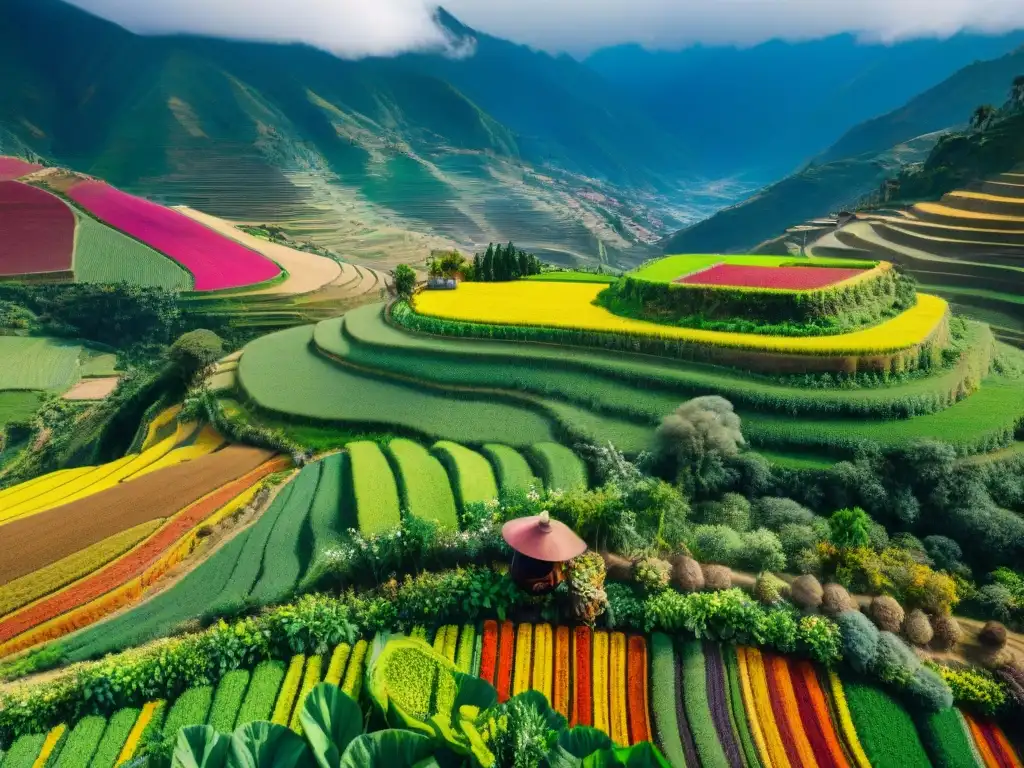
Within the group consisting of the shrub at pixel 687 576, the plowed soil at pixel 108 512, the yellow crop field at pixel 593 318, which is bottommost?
the plowed soil at pixel 108 512

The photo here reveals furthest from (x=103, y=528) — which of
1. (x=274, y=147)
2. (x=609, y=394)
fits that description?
(x=274, y=147)

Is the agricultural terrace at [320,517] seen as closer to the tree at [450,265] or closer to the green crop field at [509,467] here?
the green crop field at [509,467]

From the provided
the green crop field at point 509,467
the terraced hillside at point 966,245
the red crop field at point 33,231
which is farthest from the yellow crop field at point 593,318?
the red crop field at point 33,231

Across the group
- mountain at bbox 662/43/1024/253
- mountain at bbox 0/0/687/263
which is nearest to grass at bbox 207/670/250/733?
mountain at bbox 0/0/687/263

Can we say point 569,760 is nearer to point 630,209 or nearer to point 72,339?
point 72,339

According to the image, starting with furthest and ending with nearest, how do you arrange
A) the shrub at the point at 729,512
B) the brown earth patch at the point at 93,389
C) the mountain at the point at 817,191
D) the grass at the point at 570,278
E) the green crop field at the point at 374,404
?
1. the mountain at the point at 817,191
2. the grass at the point at 570,278
3. the brown earth patch at the point at 93,389
4. the green crop field at the point at 374,404
5. the shrub at the point at 729,512

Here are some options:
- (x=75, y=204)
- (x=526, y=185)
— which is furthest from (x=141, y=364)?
(x=526, y=185)
